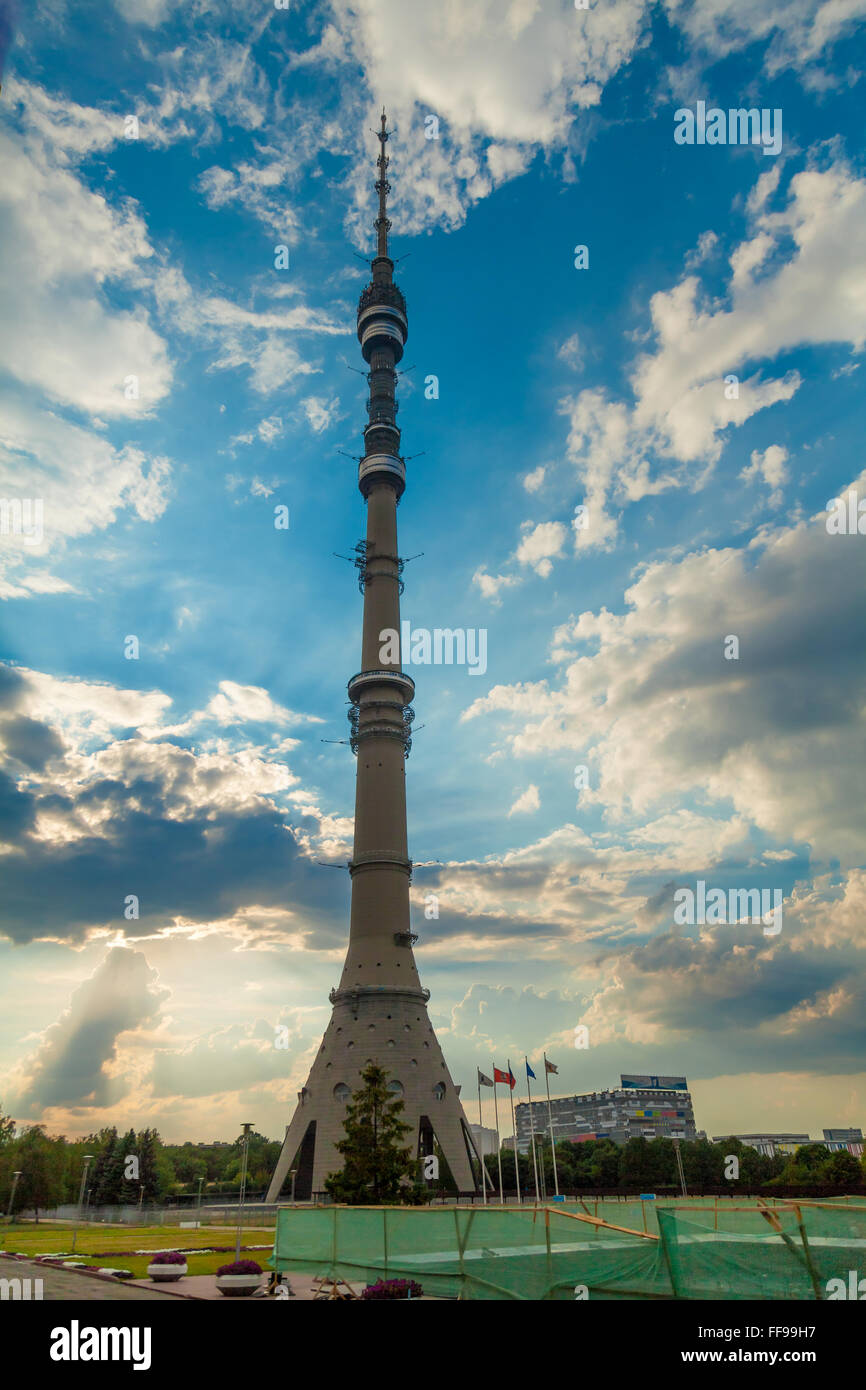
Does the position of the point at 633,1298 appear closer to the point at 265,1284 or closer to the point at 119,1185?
the point at 265,1284

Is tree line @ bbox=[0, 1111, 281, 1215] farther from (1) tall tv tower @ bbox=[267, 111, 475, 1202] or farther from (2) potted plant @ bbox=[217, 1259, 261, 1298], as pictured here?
(2) potted plant @ bbox=[217, 1259, 261, 1298]

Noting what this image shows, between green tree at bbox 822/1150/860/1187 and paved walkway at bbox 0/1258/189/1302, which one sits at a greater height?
paved walkway at bbox 0/1258/189/1302

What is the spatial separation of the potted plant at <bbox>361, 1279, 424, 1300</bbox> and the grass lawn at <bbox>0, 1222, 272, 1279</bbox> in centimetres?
1701

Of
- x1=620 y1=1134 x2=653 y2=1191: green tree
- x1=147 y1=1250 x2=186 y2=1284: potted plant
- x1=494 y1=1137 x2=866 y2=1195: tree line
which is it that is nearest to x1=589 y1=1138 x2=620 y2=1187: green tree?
x1=494 y1=1137 x2=866 y2=1195: tree line

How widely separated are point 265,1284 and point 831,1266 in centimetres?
A: 2088

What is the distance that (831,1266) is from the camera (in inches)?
578

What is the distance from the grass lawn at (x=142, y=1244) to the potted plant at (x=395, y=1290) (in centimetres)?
1701

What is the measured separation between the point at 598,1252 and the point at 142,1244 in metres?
42.5

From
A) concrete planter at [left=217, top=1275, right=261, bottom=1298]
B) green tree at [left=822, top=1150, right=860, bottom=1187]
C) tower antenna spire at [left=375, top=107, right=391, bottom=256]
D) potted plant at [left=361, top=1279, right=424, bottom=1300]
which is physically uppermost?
tower antenna spire at [left=375, top=107, right=391, bottom=256]

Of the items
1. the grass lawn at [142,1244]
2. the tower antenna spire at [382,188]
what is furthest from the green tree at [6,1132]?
the tower antenna spire at [382,188]

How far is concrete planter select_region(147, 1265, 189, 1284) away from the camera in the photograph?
30.7 metres

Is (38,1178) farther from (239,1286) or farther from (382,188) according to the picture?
(382,188)
